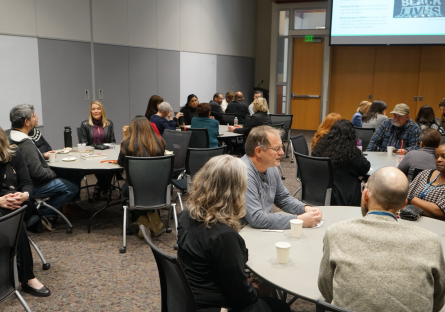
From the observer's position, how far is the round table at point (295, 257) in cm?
174

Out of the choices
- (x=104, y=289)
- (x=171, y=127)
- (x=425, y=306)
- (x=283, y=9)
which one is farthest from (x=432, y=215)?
(x=283, y=9)

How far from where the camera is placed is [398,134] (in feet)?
17.2

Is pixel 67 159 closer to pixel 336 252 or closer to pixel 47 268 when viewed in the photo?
pixel 47 268

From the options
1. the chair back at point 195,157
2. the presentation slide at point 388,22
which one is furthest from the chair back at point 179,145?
the presentation slide at point 388,22

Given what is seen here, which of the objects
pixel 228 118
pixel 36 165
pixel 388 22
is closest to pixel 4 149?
pixel 36 165

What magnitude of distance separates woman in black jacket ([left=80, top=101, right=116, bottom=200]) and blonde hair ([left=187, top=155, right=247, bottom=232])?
12.2ft

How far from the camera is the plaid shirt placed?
16.8 ft

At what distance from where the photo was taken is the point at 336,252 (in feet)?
4.64

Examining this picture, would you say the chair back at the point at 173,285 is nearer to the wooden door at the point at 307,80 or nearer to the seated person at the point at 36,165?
the seated person at the point at 36,165

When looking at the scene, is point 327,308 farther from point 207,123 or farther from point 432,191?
point 207,123

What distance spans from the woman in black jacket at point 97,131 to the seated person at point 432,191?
3.76m

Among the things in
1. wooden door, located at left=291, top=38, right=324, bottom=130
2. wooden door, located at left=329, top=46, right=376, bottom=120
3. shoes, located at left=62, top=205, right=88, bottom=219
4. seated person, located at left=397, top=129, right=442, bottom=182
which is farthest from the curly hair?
wooden door, located at left=291, top=38, right=324, bottom=130

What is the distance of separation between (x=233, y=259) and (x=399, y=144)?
426 centimetres

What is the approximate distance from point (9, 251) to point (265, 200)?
1.54 metres
